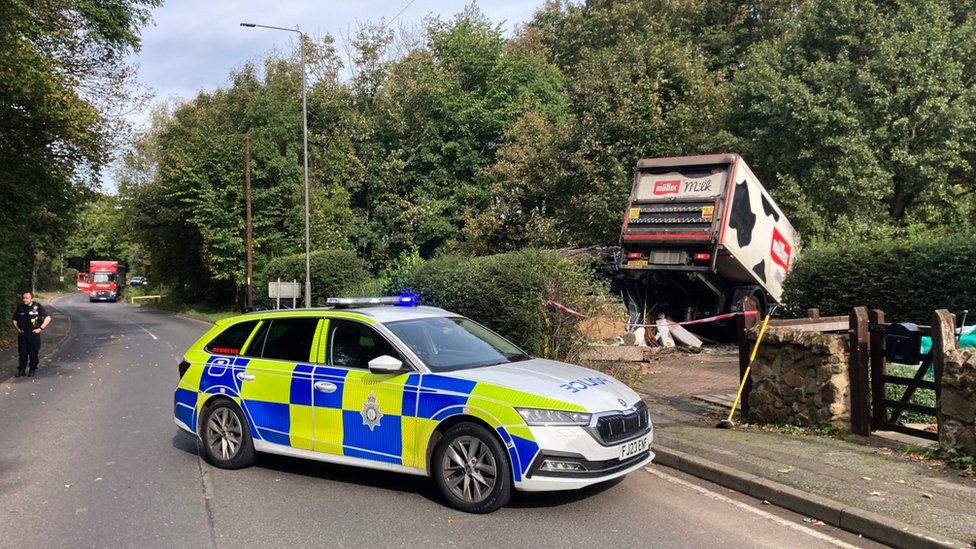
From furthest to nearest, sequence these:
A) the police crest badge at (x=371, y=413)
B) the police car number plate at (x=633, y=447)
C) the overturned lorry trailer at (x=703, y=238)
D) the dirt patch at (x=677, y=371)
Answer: the overturned lorry trailer at (x=703, y=238), the dirt patch at (x=677, y=371), the police crest badge at (x=371, y=413), the police car number plate at (x=633, y=447)

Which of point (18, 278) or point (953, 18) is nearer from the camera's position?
point (953, 18)

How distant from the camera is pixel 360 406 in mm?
5914

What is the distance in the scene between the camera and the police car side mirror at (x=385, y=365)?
564 cm

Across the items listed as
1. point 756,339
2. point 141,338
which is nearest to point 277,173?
point 141,338

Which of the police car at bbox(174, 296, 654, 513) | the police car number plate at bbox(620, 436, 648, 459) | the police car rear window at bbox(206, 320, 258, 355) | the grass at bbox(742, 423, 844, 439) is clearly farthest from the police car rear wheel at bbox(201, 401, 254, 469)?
the grass at bbox(742, 423, 844, 439)

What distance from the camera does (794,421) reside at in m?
7.86

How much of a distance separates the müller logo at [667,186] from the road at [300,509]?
856 centimetres

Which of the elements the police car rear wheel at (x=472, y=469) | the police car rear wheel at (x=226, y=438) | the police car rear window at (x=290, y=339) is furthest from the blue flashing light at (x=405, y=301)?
the police car rear wheel at (x=472, y=469)

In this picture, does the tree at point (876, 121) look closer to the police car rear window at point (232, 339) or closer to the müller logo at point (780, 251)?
the müller logo at point (780, 251)

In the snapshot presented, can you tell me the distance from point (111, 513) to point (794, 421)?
679cm

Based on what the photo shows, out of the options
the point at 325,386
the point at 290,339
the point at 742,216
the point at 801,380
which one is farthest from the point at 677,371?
the point at 325,386

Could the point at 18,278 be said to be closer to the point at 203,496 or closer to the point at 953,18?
the point at 203,496

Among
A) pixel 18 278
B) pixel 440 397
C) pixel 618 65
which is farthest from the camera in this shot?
pixel 18 278

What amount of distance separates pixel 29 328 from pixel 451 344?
464 inches
